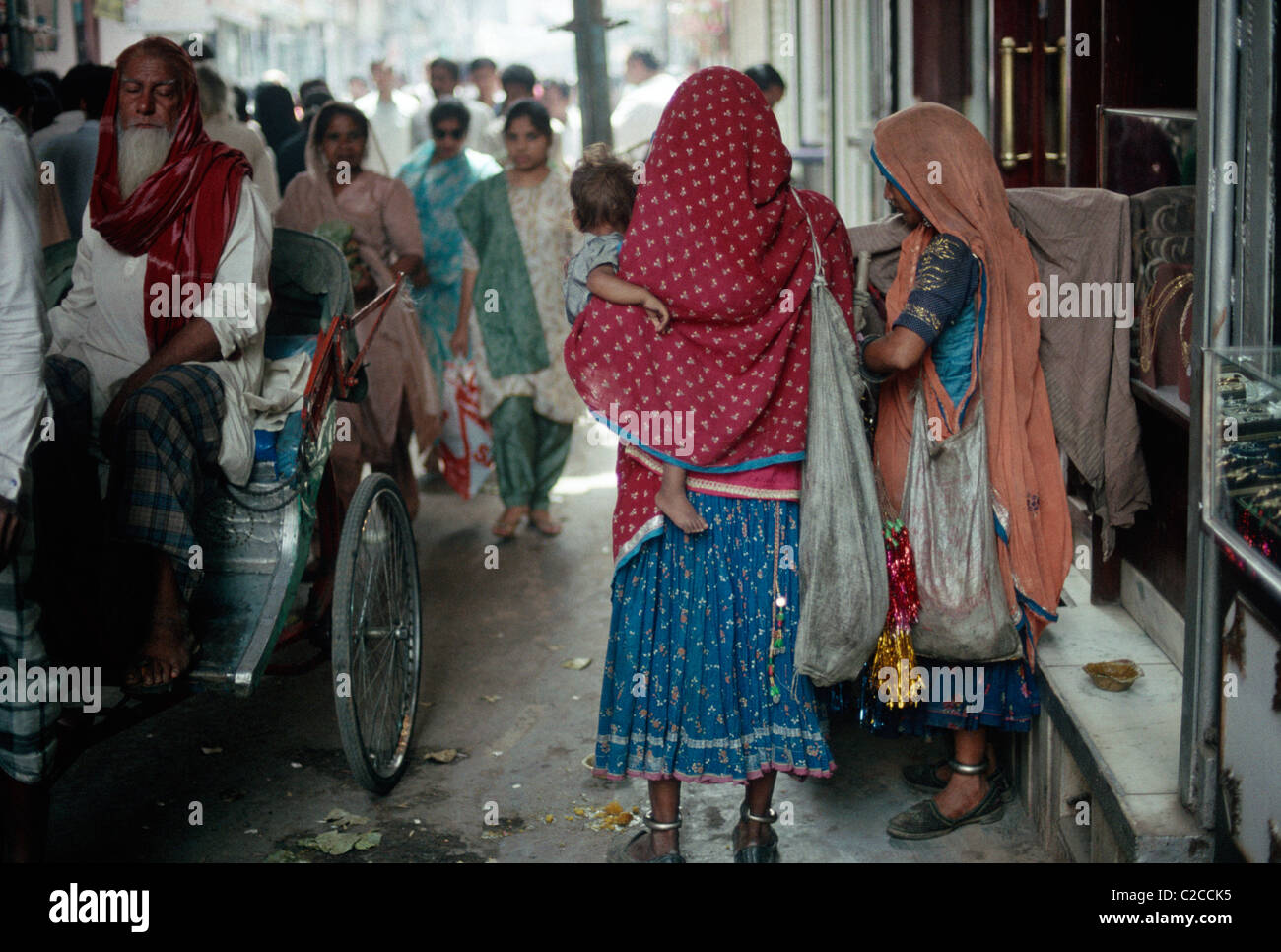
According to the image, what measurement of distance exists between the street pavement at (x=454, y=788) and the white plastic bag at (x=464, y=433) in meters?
1.55

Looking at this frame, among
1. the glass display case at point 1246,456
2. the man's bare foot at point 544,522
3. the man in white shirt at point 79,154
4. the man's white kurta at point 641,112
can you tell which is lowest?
the man's bare foot at point 544,522

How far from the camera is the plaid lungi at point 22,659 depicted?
2.71m

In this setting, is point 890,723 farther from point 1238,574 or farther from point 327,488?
point 327,488

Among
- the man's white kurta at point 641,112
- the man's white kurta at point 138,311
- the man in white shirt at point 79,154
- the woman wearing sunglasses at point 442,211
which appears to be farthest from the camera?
the man's white kurta at point 641,112

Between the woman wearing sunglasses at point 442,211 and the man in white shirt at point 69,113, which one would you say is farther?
the woman wearing sunglasses at point 442,211

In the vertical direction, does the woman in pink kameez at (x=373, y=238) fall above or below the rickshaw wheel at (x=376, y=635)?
above

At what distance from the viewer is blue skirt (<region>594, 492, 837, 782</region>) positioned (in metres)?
3.22

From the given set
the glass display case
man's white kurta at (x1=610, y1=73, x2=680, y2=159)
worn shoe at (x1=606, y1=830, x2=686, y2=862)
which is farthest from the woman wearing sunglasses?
the glass display case

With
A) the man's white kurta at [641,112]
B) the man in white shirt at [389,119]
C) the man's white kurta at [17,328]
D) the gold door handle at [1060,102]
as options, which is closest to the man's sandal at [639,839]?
the man's white kurta at [17,328]

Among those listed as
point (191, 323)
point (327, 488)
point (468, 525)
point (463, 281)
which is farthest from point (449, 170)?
point (191, 323)

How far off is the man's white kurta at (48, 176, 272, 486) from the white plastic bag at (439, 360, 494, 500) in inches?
108

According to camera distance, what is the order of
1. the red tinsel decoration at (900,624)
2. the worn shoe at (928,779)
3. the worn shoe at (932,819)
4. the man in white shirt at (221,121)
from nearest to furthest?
the red tinsel decoration at (900,624), the worn shoe at (932,819), the worn shoe at (928,779), the man in white shirt at (221,121)

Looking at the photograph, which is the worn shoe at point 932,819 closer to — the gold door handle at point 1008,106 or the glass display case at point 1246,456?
the glass display case at point 1246,456
